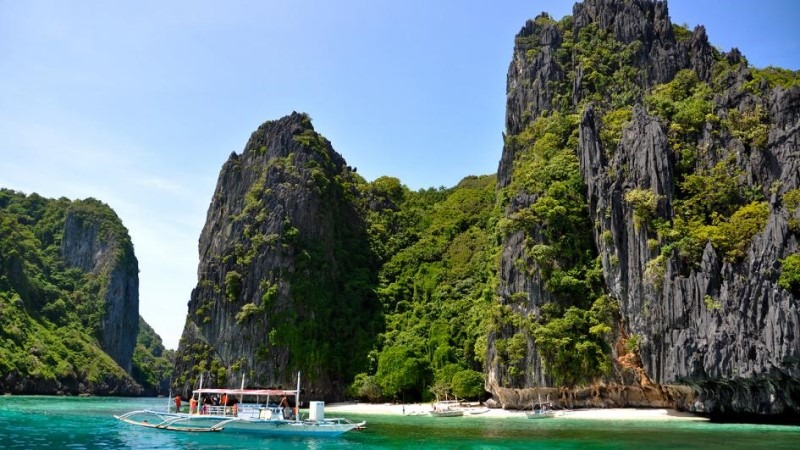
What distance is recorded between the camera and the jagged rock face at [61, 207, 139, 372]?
14788cm

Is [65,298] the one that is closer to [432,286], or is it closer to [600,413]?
[432,286]

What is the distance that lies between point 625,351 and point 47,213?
156 m

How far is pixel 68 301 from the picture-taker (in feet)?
452

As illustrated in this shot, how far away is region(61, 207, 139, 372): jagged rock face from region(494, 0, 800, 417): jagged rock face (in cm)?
11542

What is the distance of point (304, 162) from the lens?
95062 millimetres

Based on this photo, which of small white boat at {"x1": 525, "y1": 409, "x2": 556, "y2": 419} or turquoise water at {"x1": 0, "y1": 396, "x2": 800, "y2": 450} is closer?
turquoise water at {"x1": 0, "y1": 396, "x2": 800, "y2": 450}

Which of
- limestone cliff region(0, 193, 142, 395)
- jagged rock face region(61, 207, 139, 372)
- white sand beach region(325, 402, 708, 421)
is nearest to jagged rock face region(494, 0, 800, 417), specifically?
white sand beach region(325, 402, 708, 421)

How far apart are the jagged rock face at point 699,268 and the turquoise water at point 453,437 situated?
12.3 feet

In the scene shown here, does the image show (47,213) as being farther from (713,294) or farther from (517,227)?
(713,294)

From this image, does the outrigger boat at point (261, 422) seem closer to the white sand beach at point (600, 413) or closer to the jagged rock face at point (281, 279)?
the white sand beach at point (600, 413)

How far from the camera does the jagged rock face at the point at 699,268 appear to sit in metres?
41.2

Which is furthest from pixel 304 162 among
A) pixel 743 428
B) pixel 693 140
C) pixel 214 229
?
pixel 743 428

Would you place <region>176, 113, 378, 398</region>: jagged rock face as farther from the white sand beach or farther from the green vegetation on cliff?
the white sand beach

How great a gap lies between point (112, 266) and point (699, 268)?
5533 inches
